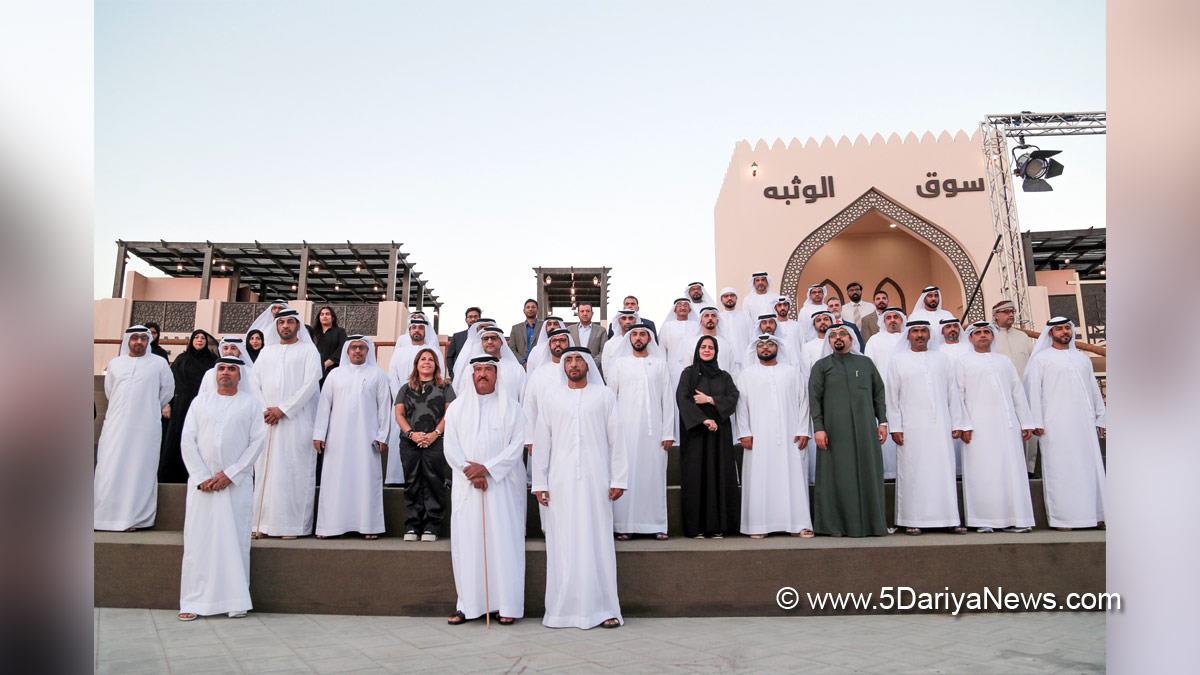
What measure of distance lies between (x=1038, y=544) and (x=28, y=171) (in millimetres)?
5423

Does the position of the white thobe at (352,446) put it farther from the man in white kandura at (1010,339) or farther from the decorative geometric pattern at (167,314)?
the decorative geometric pattern at (167,314)

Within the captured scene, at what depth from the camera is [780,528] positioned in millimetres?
5344

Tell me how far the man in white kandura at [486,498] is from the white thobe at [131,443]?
102 inches

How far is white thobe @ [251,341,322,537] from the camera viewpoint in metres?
5.41

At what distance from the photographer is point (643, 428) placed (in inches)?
226

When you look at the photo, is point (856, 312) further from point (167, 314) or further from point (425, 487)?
point (167, 314)

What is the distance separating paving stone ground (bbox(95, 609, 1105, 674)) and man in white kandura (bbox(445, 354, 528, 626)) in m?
0.21

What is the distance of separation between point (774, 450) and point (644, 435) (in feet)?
3.15

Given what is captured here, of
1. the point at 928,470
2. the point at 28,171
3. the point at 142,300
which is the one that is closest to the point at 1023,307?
the point at 928,470

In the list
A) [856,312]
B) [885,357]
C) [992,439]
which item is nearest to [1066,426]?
[992,439]

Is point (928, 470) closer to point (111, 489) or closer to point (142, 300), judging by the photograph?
point (111, 489)

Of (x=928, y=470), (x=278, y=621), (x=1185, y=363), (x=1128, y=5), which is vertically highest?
(x=1128, y=5)

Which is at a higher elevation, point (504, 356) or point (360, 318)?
point (360, 318)

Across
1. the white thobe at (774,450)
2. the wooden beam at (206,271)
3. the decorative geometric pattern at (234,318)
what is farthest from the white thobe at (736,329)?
the wooden beam at (206,271)
